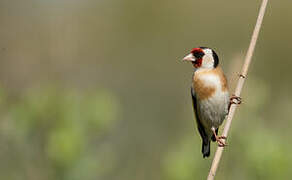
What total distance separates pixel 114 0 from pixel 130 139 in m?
6.08

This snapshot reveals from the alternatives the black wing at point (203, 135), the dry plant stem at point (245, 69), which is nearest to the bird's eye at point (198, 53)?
the black wing at point (203, 135)

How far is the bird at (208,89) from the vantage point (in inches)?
201

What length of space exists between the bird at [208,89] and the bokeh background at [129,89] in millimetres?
161

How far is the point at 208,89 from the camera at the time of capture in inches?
202

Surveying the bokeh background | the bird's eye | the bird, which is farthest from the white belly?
the bird's eye

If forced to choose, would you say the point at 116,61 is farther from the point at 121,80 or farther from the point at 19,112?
the point at 19,112

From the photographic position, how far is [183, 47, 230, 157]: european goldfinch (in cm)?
510

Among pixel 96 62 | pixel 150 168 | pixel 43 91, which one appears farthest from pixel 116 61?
pixel 43 91

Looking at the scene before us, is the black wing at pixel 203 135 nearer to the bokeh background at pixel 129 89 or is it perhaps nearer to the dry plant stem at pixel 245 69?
the bokeh background at pixel 129 89

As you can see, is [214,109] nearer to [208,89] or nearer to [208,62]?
[208,89]

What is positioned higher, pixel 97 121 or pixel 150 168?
pixel 97 121

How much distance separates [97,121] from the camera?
17.5 ft

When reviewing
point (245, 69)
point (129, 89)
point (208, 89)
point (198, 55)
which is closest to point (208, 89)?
point (208, 89)

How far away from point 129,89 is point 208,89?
17.7 ft
